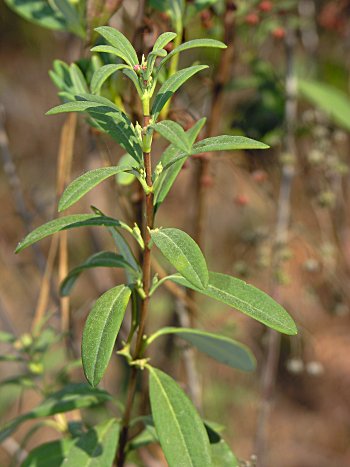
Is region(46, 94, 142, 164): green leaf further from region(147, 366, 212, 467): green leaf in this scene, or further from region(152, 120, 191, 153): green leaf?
region(147, 366, 212, 467): green leaf

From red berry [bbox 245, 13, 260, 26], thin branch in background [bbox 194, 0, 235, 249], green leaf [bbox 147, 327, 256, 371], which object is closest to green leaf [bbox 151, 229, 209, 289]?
green leaf [bbox 147, 327, 256, 371]

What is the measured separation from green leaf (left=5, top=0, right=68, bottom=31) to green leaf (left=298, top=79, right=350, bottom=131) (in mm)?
772

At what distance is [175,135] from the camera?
2.17ft

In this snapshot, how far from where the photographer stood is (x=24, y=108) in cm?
440

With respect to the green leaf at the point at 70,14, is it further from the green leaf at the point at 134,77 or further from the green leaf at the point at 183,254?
the green leaf at the point at 183,254

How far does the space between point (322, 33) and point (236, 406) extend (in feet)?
5.95

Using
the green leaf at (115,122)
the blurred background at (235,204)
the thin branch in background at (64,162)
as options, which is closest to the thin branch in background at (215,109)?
the blurred background at (235,204)

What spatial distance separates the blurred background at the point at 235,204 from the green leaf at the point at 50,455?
0.50 feet

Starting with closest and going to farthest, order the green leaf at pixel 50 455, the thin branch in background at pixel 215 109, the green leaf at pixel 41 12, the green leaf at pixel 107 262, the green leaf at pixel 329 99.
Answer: the green leaf at pixel 107 262
the green leaf at pixel 50 455
the green leaf at pixel 41 12
the thin branch in background at pixel 215 109
the green leaf at pixel 329 99

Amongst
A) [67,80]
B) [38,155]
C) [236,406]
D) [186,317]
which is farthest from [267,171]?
[38,155]

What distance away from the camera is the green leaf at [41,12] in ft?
3.88

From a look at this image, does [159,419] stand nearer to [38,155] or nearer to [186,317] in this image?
[186,317]

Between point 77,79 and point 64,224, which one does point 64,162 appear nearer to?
point 77,79

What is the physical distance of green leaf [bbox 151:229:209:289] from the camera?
0.70 meters
